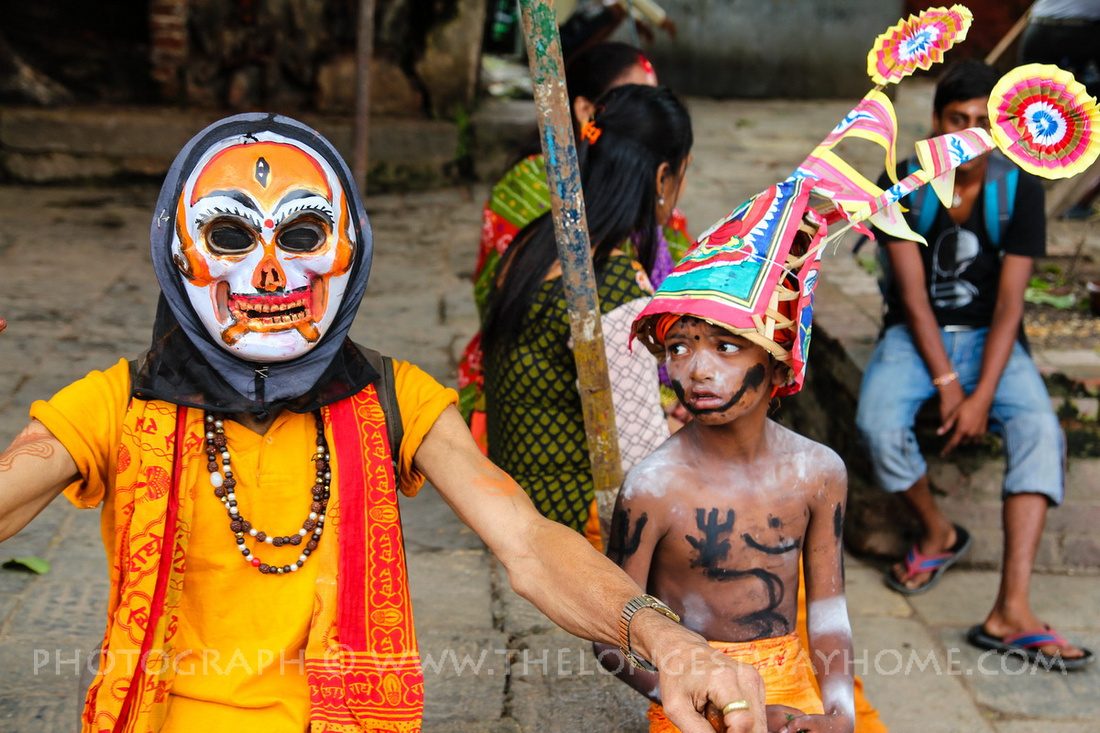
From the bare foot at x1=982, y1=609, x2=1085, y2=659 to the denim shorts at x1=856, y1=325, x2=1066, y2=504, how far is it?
1.21ft

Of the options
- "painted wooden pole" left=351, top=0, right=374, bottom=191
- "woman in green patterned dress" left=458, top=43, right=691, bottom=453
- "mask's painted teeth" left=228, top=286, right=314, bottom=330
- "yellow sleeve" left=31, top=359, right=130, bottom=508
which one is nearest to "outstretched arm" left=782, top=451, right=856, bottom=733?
"mask's painted teeth" left=228, top=286, right=314, bottom=330

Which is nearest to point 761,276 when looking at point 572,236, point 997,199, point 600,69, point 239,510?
point 572,236

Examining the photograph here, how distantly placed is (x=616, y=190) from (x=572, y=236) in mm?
866

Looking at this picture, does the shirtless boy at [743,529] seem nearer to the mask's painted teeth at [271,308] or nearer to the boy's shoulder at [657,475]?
the boy's shoulder at [657,475]

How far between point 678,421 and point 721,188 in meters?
4.62

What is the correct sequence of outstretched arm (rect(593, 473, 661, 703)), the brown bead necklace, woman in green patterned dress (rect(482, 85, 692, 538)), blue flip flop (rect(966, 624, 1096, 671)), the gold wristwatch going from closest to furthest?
the gold wristwatch, the brown bead necklace, outstretched arm (rect(593, 473, 661, 703)), woman in green patterned dress (rect(482, 85, 692, 538)), blue flip flop (rect(966, 624, 1096, 671))

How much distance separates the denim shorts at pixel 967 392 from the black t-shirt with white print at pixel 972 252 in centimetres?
7

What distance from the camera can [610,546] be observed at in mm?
2533

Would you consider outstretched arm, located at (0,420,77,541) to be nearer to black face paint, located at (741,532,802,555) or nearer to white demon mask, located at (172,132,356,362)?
white demon mask, located at (172,132,356,362)

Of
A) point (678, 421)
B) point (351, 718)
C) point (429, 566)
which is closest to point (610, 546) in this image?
point (351, 718)

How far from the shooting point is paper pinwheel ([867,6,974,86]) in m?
2.38

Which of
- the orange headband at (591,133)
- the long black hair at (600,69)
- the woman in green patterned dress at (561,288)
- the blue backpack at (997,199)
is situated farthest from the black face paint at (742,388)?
the long black hair at (600,69)

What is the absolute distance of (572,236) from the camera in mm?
2465

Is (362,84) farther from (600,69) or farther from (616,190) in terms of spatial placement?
(616,190)
